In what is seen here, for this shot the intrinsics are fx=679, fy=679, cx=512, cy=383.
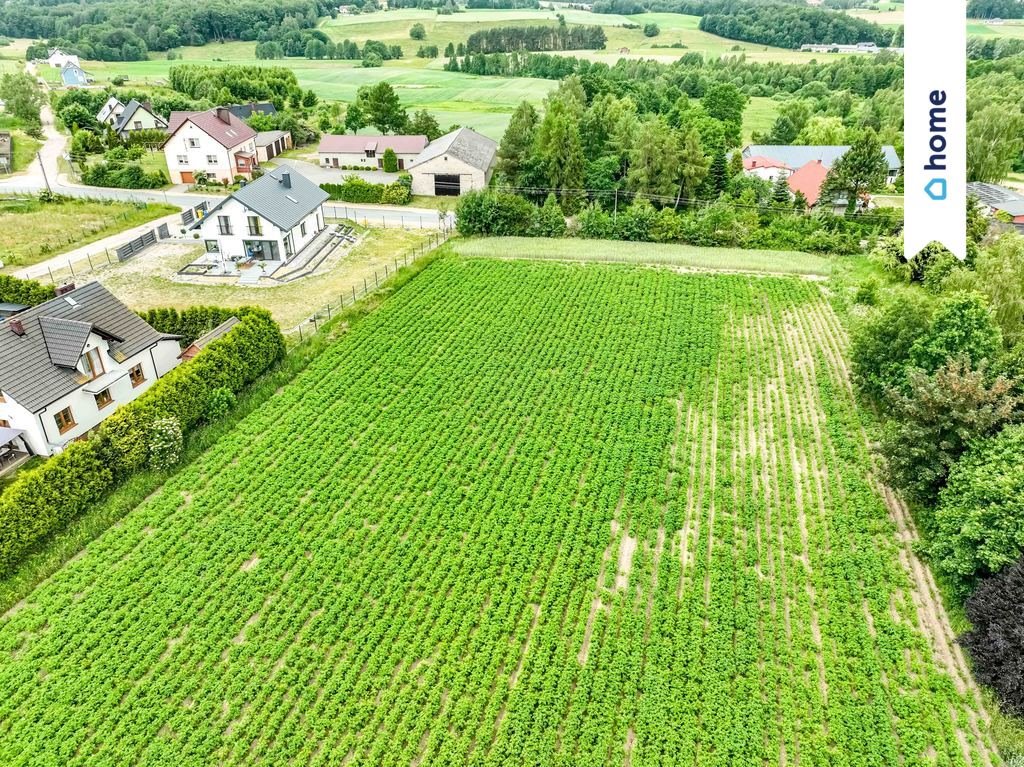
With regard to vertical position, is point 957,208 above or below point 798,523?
above

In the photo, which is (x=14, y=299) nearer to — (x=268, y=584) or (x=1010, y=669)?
(x=268, y=584)

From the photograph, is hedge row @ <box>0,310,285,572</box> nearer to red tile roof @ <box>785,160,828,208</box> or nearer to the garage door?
the garage door

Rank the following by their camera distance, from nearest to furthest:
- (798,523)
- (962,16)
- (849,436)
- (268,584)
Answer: (962,16) → (268,584) → (798,523) → (849,436)

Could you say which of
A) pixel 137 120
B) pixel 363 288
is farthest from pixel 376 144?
pixel 363 288

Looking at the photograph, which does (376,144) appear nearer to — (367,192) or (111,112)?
(367,192)

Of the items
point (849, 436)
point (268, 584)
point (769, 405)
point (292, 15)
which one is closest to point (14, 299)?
point (268, 584)
